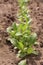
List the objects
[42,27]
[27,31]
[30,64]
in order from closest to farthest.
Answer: [30,64]
[27,31]
[42,27]

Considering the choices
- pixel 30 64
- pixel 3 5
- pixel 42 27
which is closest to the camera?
pixel 30 64

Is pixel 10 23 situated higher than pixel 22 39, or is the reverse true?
pixel 10 23

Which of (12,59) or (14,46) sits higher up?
(14,46)

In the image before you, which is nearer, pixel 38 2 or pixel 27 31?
pixel 27 31

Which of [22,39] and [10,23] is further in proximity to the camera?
[10,23]

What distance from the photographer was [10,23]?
2748 mm

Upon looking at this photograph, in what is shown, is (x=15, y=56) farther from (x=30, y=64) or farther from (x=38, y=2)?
(x=38, y=2)

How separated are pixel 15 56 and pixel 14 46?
0.17 m

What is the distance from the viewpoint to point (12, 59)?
221cm

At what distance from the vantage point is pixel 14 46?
2.39m

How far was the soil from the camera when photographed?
2207 mm

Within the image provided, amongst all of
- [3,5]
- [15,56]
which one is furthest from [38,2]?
[15,56]

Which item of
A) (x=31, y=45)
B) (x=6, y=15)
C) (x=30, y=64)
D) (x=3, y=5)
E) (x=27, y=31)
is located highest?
(x=3, y=5)

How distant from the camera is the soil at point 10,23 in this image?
2.21 metres
